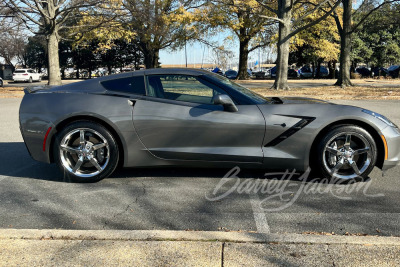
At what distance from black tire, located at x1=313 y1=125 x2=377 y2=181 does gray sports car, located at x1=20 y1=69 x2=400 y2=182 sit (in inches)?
0.5

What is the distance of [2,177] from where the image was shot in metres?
4.84

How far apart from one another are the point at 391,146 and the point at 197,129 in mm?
2218

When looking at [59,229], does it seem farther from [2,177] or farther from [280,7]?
[280,7]

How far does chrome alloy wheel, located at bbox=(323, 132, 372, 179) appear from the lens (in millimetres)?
4289

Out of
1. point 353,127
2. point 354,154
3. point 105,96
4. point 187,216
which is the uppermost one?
point 105,96

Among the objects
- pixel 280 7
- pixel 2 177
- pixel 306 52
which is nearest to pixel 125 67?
pixel 306 52

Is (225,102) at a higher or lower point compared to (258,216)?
higher

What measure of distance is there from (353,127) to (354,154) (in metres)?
0.31

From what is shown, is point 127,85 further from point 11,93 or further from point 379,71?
point 379,71

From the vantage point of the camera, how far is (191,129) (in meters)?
4.33

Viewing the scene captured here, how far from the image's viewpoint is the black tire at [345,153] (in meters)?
4.28

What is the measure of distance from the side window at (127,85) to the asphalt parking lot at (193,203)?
111cm

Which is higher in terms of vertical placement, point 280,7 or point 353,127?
point 280,7

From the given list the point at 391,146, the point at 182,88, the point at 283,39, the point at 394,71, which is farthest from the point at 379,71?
the point at 182,88
